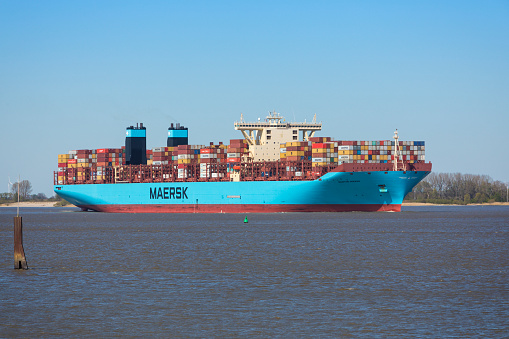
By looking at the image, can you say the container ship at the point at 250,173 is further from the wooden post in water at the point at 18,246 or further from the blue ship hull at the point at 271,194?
the wooden post in water at the point at 18,246

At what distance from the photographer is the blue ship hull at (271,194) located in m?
82.1

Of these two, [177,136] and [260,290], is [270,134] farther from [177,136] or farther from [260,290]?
[260,290]

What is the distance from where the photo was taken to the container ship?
Answer: 83250mm

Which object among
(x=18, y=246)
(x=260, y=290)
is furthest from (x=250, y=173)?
(x=260, y=290)

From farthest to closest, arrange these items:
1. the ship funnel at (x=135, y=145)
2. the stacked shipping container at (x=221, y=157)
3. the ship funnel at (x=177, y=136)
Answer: the ship funnel at (x=177, y=136), the ship funnel at (x=135, y=145), the stacked shipping container at (x=221, y=157)

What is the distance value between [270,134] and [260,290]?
71.0 metres

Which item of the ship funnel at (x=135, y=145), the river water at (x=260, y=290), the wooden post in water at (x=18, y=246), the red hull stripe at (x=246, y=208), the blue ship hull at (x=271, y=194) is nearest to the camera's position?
the river water at (x=260, y=290)

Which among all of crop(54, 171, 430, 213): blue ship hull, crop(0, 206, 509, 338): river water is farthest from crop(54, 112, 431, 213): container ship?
crop(0, 206, 509, 338): river water

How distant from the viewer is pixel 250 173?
91438 mm

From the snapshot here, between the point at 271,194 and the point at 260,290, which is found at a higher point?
the point at 271,194

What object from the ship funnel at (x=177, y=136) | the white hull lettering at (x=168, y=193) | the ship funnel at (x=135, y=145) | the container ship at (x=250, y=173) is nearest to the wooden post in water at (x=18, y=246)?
the container ship at (x=250, y=173)

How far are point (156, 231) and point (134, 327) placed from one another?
39.9 meters

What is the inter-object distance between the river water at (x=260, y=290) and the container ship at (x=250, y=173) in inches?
1519

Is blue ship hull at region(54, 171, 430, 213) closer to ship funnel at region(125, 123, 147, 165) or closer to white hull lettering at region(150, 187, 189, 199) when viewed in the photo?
white hull lettering at region(150, 187, 189, 199)
